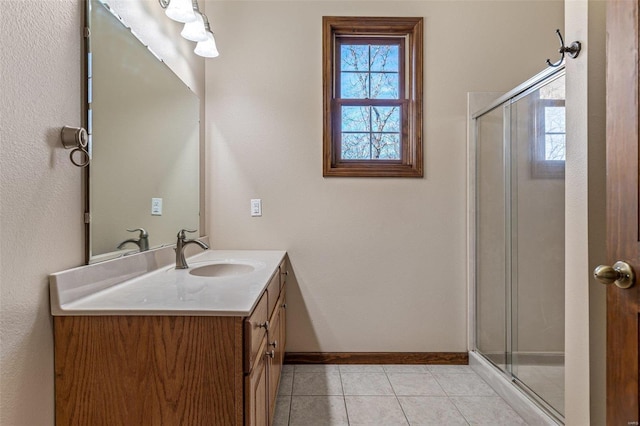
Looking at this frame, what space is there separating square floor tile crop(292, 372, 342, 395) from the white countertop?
94cm

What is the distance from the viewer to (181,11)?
1702 millimetres

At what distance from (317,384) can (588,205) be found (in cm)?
173

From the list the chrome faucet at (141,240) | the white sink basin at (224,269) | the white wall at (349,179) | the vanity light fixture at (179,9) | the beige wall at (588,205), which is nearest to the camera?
the beige wall at (588,205)

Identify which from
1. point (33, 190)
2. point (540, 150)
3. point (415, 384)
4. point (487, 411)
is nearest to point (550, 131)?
point (540, 150)

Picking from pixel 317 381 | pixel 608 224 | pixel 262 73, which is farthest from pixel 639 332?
pixel 262 73

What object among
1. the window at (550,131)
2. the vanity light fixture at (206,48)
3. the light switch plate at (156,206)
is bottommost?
the light switch plate at (156,206)

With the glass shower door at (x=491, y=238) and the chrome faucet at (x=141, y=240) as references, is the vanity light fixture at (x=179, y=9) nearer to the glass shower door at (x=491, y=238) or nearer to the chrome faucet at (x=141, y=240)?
the chrome faucet at (x=141, y=240)

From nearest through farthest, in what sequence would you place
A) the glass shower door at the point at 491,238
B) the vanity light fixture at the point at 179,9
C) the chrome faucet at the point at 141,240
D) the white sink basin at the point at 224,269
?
the chrome faucet at the point at 141,240 → the vanity light fixture at the point at 179,9 → the white sink basin at the point at 224,269 → the glass shower door at the point at 491,238

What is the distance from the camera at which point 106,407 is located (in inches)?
38.3

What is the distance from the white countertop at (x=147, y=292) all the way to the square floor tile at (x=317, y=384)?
0.94 m

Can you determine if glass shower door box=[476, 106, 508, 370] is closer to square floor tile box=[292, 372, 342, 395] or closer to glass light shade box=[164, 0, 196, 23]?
square floor tile box=[292, 372, 342, 395]

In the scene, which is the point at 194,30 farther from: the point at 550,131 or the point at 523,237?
the point at 523,237

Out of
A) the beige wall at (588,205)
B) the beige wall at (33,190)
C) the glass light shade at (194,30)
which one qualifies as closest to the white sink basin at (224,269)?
the beige wall at (33,190)

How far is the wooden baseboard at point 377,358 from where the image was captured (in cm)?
242
